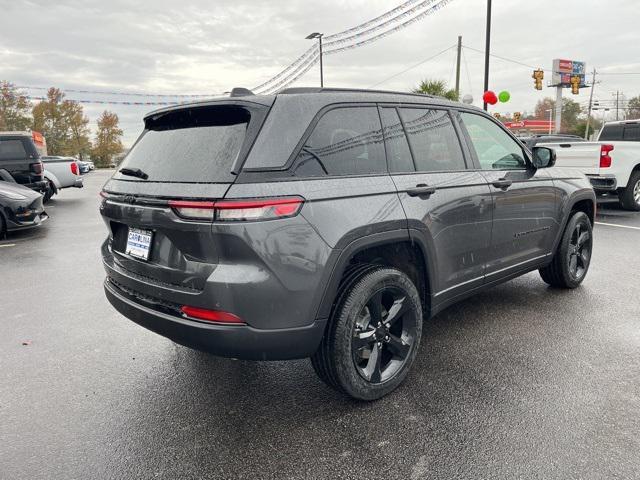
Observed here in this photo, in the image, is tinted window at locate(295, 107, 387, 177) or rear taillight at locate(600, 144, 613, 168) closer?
tinted window at locate(295, 107, 387, 177)

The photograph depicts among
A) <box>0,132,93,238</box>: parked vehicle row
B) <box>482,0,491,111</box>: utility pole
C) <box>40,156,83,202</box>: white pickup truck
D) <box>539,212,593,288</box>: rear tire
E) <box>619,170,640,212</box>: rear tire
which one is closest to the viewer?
<box>539,212,593,288</box>: rear tire

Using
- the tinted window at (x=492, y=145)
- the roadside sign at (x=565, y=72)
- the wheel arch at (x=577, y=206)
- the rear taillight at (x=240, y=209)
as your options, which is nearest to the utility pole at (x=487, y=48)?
the wheel arch at (x=577, y=206)

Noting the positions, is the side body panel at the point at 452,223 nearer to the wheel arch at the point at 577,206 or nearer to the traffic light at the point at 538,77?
the wheel arch at the point at 577,206

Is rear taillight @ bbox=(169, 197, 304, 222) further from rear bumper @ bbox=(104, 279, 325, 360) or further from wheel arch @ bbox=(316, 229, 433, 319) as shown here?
rear bumper @ bbox=(104, 279, 325, 360)

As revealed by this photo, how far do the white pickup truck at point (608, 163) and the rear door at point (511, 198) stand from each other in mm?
5844

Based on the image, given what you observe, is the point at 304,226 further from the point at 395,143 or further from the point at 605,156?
the point at 605,156

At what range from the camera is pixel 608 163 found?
9320mm

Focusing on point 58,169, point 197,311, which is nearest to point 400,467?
point 197,311

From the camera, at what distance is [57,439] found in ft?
8.08

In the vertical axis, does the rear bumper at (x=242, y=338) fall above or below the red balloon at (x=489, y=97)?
below

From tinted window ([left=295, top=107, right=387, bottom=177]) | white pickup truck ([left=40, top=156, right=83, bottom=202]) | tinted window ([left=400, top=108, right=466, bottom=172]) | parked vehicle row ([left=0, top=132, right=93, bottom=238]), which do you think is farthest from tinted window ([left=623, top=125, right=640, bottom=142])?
white pickup truck ([left=40, top=156, right=83, bottom=202])

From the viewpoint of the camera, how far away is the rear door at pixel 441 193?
9.61 feet

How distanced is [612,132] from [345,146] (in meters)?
12.0

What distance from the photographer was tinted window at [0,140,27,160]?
38.2ft
